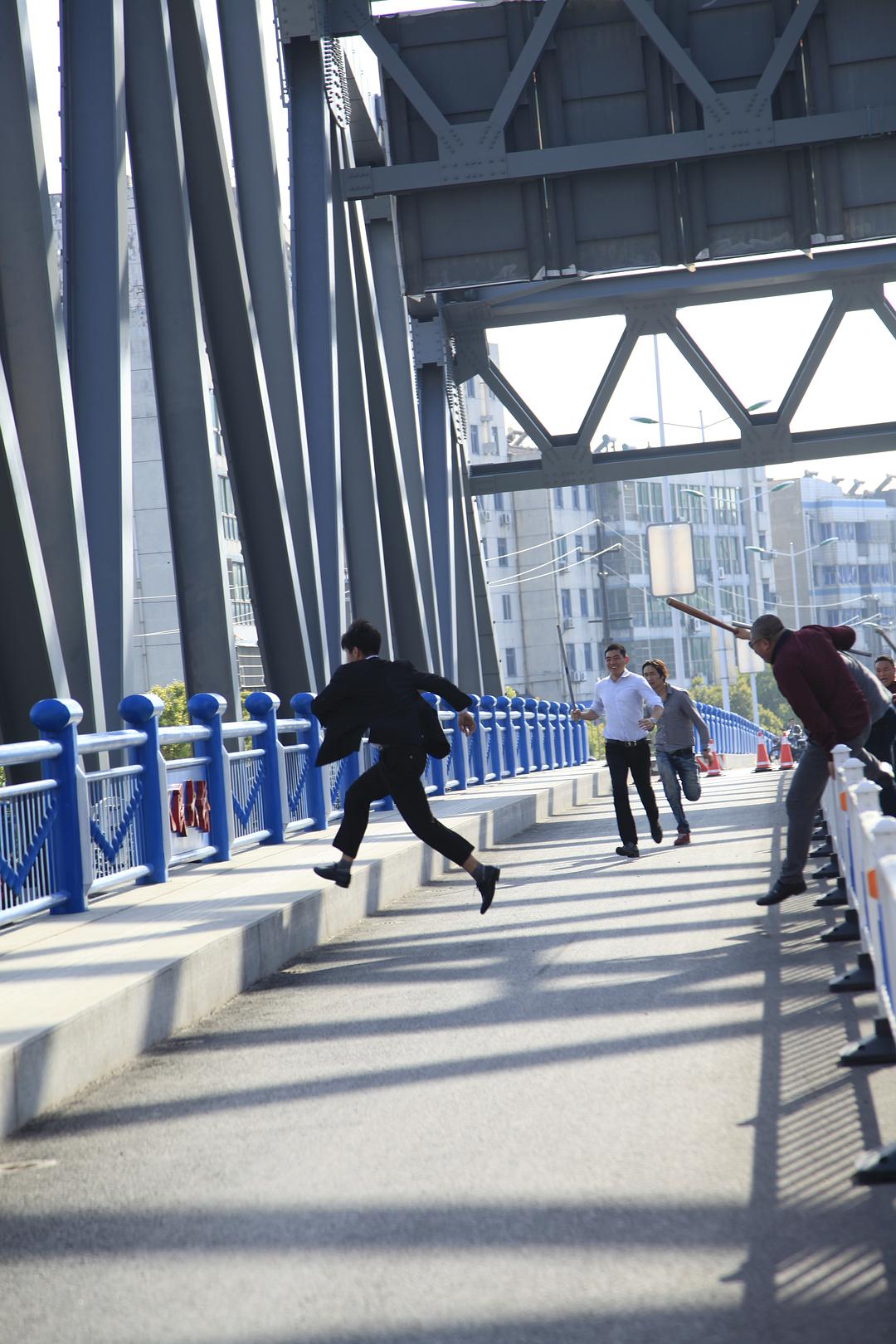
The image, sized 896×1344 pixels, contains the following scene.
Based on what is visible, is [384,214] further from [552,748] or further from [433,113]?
[552,748]

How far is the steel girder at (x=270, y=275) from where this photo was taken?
16.9 meters

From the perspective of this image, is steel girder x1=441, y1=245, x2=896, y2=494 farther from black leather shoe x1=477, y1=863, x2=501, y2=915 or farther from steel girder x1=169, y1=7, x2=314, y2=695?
black leather shoe x1=477, y1=863, x2=501, y2=915

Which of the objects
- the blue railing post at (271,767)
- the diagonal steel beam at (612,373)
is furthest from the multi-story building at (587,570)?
the blue railing post at (271,767)

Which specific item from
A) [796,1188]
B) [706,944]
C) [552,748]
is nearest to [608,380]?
[552,748]

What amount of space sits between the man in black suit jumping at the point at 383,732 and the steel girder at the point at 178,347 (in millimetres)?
3937

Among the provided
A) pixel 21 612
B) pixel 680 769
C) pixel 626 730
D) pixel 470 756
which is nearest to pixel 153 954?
pixel 21 612

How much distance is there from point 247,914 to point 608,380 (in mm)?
18644

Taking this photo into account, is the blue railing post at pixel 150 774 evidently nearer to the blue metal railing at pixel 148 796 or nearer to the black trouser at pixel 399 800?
the blue metal railing at pixel 148 796

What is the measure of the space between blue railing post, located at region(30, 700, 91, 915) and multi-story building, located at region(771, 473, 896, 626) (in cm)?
16126

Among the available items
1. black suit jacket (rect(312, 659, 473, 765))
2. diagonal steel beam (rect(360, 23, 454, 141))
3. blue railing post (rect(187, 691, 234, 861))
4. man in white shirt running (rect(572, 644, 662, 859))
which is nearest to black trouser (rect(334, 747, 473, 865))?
black suit jacket (rect(312, 659, 473, 765))

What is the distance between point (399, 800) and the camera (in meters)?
9.80

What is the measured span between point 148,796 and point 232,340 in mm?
6559

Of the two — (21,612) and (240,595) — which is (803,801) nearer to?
(21,612)

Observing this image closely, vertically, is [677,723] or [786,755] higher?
[677,723]
